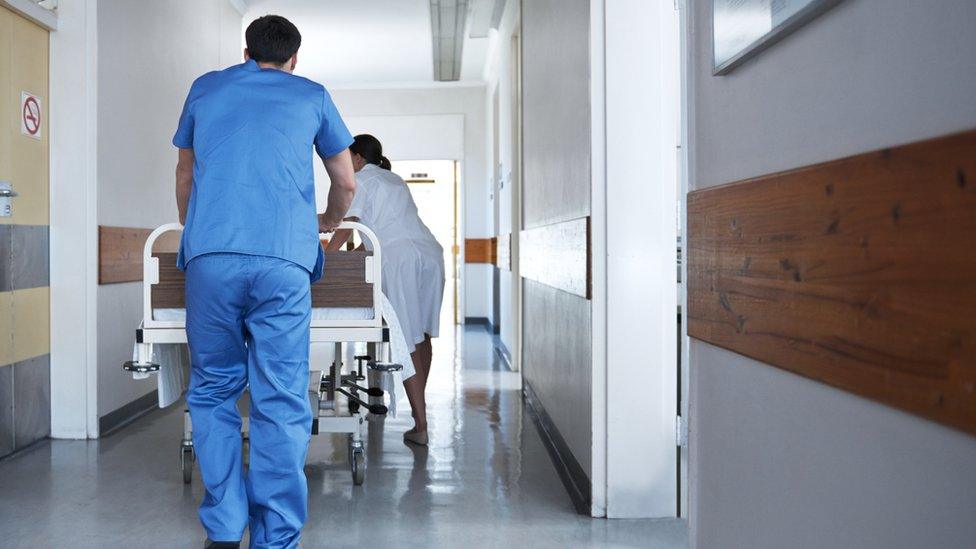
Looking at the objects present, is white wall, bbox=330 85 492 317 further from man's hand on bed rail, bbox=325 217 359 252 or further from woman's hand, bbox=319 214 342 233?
woman's hand, bbox=319 214 342 233

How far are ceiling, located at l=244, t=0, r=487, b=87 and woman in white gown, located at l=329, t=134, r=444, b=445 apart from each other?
4270mm

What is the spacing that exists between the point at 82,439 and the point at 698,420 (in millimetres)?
3616

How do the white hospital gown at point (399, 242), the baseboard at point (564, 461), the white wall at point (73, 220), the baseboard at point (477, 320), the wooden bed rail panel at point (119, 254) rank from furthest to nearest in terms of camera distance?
the baseboard at point (477, 320), the wooden bed rail panel at point (119, 254), the white wall at point (73, 220), the white hospital gown at point (399, 242), the baseboard at point (564, 461)

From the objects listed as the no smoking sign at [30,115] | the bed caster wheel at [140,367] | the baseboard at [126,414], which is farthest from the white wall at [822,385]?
the baseboard at [126,414]

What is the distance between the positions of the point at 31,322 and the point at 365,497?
210cm

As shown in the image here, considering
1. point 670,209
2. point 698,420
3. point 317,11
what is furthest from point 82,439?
point 317,11

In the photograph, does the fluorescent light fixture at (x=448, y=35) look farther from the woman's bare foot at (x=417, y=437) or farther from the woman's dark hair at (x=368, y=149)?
the woman's bare foot at (x=417, y=437)

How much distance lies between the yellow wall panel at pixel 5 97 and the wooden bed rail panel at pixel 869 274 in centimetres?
361

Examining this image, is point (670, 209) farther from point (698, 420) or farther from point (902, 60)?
point (902, 60)

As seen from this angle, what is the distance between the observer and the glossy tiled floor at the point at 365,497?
2861 mm

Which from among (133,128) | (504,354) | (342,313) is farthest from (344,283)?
(504,354)

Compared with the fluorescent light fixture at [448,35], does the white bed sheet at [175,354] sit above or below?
below

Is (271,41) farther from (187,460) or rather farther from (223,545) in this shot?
(187,460)

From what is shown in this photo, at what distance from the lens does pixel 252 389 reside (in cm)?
256
